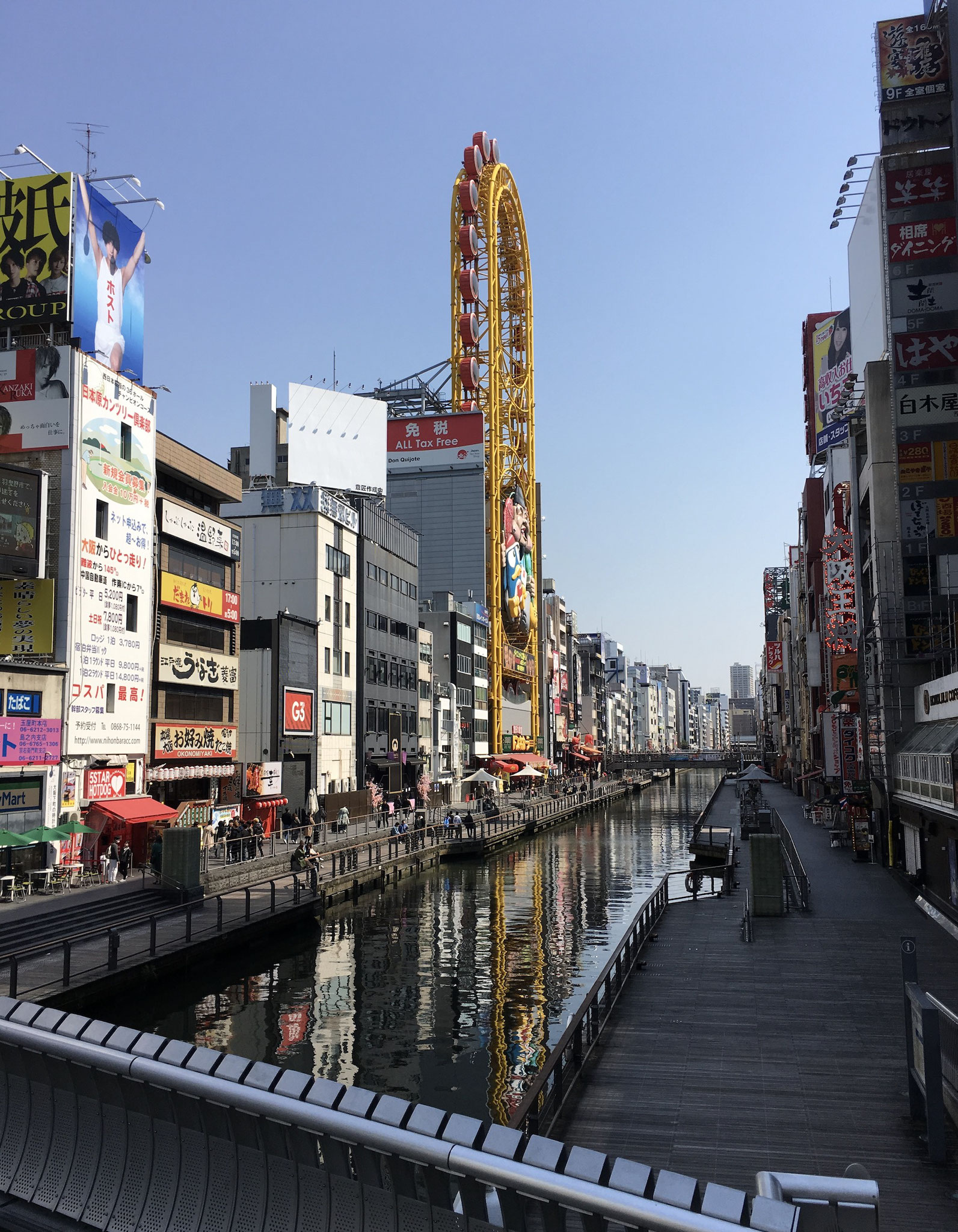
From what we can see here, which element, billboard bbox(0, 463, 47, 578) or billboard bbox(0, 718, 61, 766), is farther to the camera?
billboard bbox(0, 463, 47, 578)

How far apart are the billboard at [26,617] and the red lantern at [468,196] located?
278 ft

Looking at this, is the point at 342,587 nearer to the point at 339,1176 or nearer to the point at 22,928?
the point at 22,928

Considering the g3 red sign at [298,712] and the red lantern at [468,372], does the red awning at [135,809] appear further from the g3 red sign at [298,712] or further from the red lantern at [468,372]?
the red lantern at [468,372]

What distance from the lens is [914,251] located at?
3931 centimetres

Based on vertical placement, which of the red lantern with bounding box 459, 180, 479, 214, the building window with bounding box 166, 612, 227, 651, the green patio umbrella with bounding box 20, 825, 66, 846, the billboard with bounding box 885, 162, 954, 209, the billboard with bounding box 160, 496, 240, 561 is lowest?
the green patio umbrella with bounding box 20, 825, 66, 846

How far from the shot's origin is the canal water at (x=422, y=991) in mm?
21734

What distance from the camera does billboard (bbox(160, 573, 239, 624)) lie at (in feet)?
156

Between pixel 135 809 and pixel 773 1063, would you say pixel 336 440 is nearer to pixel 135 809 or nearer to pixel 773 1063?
pixel 135 809

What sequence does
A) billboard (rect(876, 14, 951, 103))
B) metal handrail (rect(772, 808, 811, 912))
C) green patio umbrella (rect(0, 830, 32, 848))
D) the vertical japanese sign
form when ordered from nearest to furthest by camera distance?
1. green patio umbrella (rect(0, 830, 32, 848))
2. metal handrail (rect(772, 808, 811, 912))
3. billboard (rect(876, 14, 951, 103))
4. the vertical japanese sign

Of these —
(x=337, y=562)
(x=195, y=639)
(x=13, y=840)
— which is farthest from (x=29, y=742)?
(x=337, y=562)

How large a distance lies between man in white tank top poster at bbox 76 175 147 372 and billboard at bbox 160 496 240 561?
270 inches

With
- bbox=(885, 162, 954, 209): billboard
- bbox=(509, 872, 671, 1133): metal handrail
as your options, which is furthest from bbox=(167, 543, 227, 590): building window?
bbox=(885, 162, 954, 209): billboard

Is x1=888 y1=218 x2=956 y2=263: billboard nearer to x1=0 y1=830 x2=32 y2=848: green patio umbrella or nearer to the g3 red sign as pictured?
x1=0 y1=830 x2=32 y2=848: green patio umbrella

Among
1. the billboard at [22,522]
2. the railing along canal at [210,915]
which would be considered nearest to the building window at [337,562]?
the railing along canal at [210,915]
